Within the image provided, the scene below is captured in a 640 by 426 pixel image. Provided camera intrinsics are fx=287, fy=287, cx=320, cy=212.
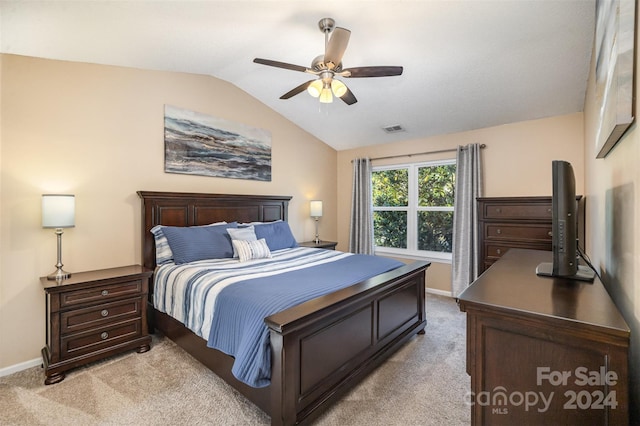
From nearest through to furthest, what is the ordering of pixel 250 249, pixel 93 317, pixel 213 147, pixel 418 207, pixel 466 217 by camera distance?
pixel 93 317 < pixel 250 249 < pixel 213 147 < pixel 466 217 < pixel 418 207

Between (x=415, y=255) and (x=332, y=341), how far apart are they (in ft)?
10.5

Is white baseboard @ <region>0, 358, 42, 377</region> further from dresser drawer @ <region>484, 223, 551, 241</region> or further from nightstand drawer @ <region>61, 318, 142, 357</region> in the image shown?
dresser drawer @ <region>484, 223, 551, 241</region>

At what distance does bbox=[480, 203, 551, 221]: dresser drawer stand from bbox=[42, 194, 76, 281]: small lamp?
166 inches

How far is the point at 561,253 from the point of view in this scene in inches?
56.3

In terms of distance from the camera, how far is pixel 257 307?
1736 millimetres

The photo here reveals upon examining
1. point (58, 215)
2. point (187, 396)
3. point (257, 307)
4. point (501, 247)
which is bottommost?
point (187, 396)

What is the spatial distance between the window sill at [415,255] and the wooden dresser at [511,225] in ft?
2.92

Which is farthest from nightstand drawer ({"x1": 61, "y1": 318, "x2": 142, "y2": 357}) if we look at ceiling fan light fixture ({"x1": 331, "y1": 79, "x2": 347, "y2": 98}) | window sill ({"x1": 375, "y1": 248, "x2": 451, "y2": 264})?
window sill ({"x1": 375, "y1": 248, "x2": 451, "y2": 264})

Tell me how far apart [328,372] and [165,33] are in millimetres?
2987

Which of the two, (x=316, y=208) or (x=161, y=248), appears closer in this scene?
(x=161, y=248)

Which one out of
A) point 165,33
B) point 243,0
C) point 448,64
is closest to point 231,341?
point 243,0

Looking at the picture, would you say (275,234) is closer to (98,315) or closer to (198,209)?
(198,209)

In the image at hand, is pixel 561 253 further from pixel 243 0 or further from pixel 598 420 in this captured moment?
pixel 243 0

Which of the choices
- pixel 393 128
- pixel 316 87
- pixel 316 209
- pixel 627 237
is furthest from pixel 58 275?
pixel 393 128
